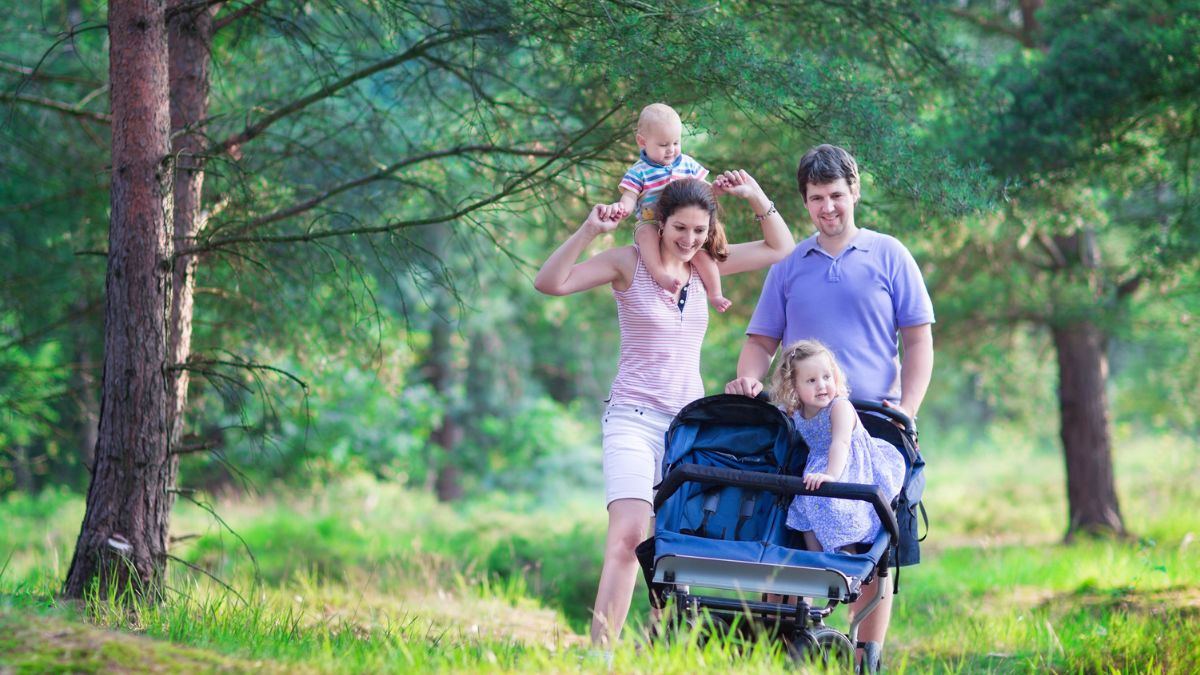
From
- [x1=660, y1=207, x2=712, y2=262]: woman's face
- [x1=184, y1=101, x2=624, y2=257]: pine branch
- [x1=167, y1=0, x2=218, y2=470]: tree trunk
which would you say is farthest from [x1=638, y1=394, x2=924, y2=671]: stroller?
[x1=167, y1=0, x2=218, y2=470]: tree trunk

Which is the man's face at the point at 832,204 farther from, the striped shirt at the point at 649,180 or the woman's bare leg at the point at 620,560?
the woman's bare leg at the point at 620,560

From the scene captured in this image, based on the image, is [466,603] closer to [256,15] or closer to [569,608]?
[569,608]

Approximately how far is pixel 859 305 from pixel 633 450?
102 cm

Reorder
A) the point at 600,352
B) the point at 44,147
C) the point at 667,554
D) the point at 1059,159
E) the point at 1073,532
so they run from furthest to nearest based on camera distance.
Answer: the point at 600,352 < the point at 1073,532 < the point at 44,147 < the point at 1059,159 < the point at 667,554

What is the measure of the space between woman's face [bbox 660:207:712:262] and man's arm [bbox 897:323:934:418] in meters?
0.87

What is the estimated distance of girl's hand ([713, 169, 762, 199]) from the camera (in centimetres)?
423

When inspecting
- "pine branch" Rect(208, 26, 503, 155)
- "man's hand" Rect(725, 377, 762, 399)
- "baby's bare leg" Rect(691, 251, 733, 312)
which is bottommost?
"man's hand" Rect(725, 377, 762, 399)

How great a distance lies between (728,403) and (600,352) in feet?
53.5

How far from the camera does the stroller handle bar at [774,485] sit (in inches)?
138

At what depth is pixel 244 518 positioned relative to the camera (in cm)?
1228

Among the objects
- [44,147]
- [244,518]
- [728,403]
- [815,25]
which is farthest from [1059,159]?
[244,518]

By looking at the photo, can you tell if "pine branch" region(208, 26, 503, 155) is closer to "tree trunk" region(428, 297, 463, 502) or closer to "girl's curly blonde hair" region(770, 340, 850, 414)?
"girl's curly blonde hair" region(770, 340, 850, 414)

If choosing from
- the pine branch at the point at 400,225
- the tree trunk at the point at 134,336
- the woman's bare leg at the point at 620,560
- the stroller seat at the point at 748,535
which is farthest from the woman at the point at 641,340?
the tree trunk at the point at 134,336

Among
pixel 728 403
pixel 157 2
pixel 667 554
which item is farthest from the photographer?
pixel 157 2
